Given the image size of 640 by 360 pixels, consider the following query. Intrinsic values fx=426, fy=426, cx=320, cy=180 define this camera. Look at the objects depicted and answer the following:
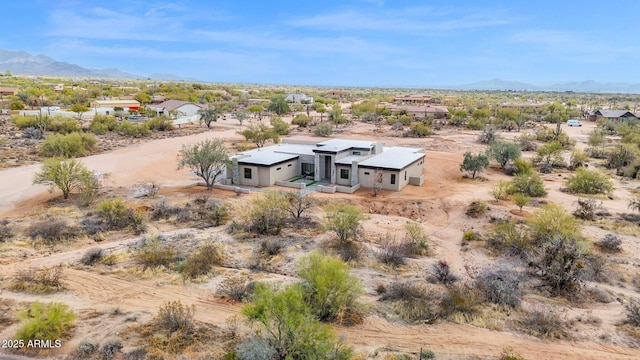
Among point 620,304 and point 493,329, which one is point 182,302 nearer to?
point 493,329

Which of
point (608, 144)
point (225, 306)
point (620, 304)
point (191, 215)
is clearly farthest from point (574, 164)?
point (225, 306)

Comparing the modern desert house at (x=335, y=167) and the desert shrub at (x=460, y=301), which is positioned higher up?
the modern desert house at (x=335, y=167)

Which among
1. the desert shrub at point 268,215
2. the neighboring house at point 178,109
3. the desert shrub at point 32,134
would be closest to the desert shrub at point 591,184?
the desert shrub at point 268,215

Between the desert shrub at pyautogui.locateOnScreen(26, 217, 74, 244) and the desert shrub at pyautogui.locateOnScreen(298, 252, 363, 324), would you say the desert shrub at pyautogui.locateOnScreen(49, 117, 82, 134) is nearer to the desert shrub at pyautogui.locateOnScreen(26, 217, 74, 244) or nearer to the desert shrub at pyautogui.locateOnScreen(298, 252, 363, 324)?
the desert shrub at pyautogui.locateOnScreen(26, 217, 74, 244)

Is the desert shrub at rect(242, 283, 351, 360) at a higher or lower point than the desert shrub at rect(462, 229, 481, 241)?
higher

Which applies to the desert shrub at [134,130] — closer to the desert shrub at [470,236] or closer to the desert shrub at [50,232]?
the desert shrub at [50,232]

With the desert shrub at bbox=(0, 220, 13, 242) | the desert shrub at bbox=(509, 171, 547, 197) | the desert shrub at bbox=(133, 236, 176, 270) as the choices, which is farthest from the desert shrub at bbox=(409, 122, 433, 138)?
the desert shrub at bbox=(0, 220, 13, 242)
